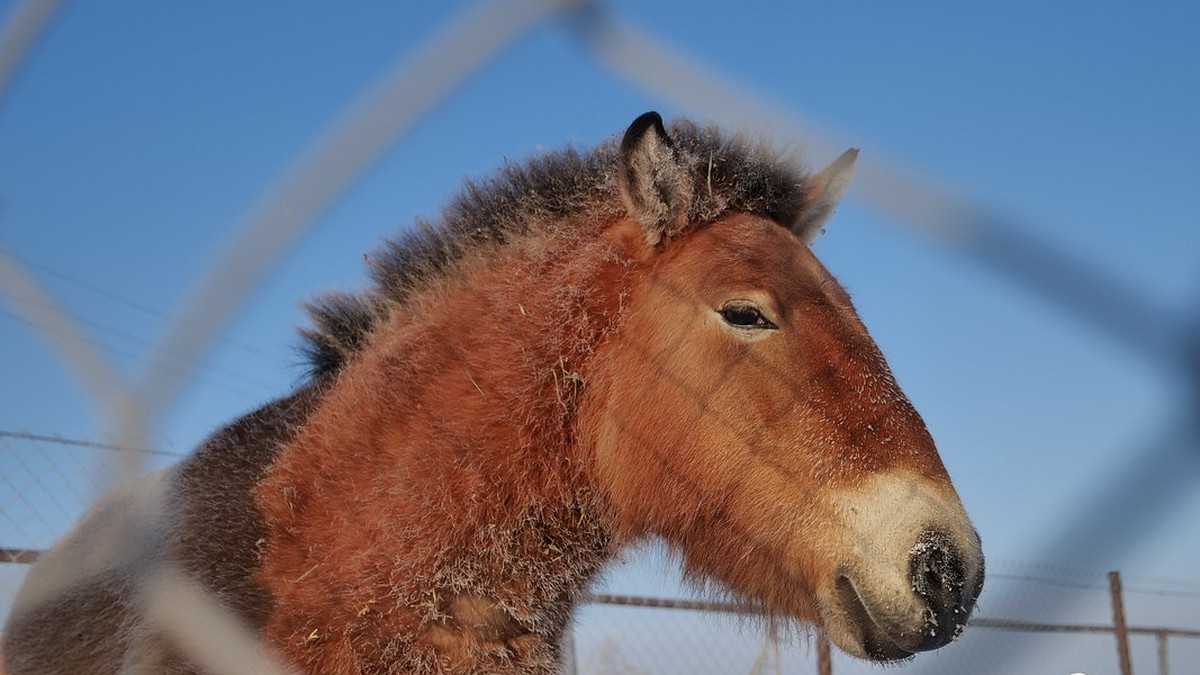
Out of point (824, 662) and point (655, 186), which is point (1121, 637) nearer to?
point (824, 662)

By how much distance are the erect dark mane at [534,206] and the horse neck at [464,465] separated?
0.19 metres

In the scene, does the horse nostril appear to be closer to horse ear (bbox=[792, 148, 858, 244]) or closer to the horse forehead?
the horse forehead

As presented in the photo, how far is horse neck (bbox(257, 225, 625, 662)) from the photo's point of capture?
2785mm

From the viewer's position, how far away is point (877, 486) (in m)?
2.52

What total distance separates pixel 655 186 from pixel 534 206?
502 mm

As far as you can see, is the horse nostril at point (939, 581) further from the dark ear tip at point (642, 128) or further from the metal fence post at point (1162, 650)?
the metal fence post at point (1162, 650)

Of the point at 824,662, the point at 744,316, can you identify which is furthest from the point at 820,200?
the point at 824,662

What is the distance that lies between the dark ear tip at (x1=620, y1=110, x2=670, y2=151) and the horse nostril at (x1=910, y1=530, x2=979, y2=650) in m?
1.35

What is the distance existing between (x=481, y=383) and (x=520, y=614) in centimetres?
68

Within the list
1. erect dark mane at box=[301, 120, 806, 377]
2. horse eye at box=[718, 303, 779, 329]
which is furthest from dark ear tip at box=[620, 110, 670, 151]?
horse eye at box=[718, 303, 779, 329]

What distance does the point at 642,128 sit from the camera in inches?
116

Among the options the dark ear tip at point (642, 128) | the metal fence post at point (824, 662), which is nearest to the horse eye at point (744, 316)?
the dark ear tip at point (642, 128)

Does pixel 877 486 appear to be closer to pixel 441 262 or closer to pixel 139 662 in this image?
pixel 441 262

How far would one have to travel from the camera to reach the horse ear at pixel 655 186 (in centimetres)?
306
